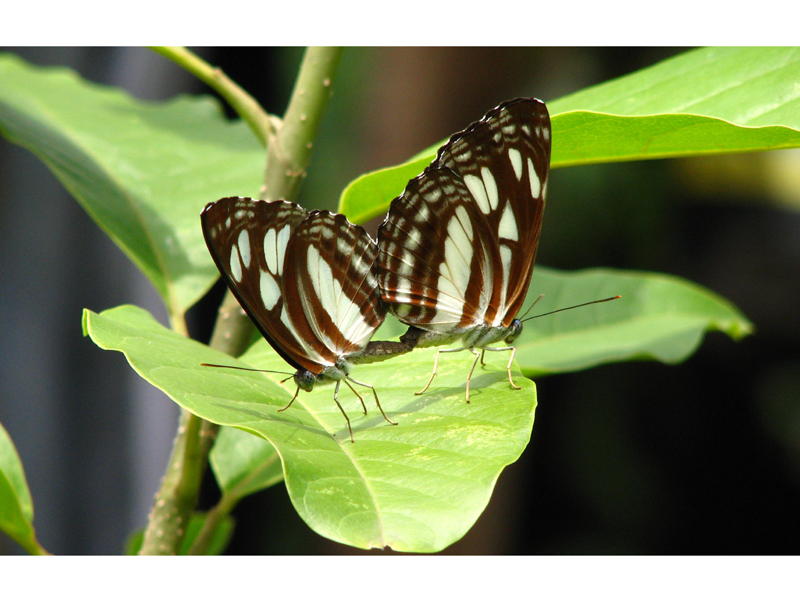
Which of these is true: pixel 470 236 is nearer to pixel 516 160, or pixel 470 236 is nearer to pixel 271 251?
pixel 516 160

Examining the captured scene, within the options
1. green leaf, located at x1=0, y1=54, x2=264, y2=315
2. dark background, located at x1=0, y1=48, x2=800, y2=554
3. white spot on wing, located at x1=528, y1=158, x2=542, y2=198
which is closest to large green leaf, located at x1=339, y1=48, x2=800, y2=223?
white spot on wing, located at x1=528, y1=158, x2=542, y2=198

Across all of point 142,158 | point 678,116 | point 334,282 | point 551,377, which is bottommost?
point 551,377

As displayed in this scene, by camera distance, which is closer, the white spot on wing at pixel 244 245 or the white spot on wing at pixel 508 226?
the white spot on wing at pixel 244 245

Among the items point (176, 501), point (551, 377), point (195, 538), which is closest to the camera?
point (176, 501)

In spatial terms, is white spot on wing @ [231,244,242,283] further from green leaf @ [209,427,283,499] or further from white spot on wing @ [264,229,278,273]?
green leaf @ [209,427,283,499]

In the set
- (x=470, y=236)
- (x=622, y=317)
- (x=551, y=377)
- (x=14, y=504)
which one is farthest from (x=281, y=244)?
(x=551, y=377)

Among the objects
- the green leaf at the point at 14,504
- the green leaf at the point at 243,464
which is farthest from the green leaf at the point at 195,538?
the green leaf at the point at 14,504

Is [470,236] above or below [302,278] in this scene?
above

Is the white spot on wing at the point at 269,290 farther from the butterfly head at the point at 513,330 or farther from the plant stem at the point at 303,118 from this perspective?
the butterfly head at the point at 513,330
